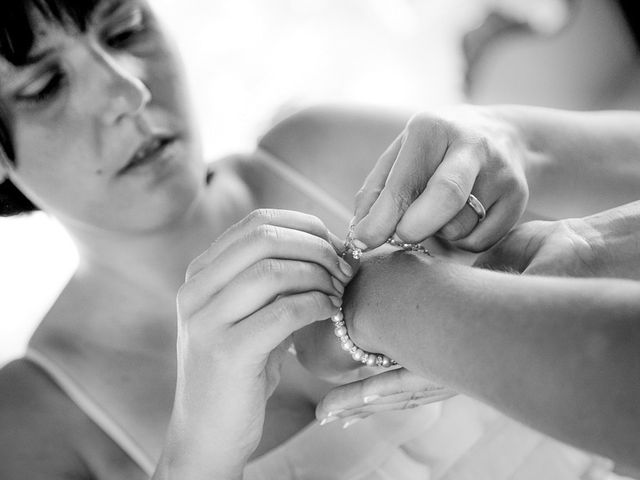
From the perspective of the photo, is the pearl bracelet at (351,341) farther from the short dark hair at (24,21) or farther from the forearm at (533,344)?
the short dark hair at (24,21)

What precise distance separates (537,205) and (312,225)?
40cm

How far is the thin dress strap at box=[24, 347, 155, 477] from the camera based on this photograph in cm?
100

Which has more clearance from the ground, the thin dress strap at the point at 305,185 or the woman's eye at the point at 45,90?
the woman's eye at the point at 45,90

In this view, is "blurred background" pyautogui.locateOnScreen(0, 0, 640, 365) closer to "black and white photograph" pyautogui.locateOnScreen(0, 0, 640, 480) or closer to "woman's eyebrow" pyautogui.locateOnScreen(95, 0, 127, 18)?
"black and white photograph" pyautogui.locateOnScreen(0, 0, 640, 480)

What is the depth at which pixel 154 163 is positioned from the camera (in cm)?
92

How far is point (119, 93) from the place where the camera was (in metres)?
0.87

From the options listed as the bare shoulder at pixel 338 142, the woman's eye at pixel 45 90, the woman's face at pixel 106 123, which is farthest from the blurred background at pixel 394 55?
the woman's eye at pixel 45 90

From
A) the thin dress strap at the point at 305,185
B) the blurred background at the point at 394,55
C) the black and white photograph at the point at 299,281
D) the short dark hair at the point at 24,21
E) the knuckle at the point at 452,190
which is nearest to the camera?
the black and white photograph at the point at 299,281

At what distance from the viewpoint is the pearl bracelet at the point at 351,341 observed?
72 cm

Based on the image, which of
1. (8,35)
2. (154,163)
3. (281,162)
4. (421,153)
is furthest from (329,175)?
(8,35)

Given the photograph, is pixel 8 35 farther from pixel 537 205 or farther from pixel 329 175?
pixel 537 205

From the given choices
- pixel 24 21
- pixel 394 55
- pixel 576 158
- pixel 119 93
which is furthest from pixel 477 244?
pixel 394 55

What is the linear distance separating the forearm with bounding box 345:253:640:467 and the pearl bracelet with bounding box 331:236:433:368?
0.05 metres

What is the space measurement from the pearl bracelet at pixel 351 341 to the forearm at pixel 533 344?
5 centimetres
